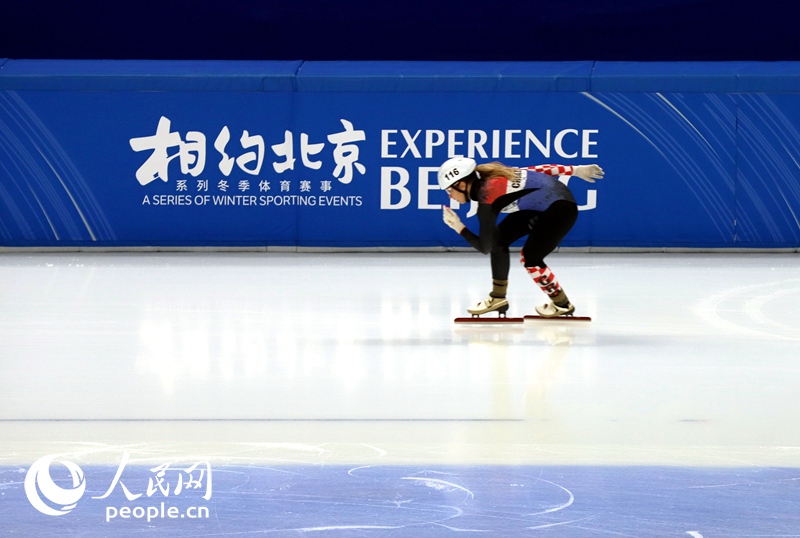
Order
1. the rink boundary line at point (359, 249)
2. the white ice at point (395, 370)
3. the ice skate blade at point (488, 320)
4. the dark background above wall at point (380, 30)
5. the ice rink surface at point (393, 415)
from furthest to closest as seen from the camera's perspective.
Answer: the dark background above wall at point (380, 30) → the rink boundary line at point (359, 249) → the ice skate blade at point (488, 320) → the white ice at point (395, 370) → the ice rink surface at point (393, 415)

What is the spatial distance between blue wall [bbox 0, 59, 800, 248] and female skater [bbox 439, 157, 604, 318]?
233 inches

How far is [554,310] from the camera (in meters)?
8.62

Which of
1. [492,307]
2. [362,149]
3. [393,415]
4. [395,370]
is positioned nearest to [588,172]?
[492,307]

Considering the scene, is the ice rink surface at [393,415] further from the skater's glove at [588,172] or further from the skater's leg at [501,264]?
the skater's glove at [588,172]

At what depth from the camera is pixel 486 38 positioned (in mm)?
15930

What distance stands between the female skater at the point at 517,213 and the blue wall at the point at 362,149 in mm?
5930

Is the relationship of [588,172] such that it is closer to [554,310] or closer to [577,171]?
[577,171]

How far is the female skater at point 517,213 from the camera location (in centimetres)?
814

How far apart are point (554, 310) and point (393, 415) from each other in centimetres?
347

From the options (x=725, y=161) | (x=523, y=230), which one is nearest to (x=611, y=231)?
(x=725, y=161)

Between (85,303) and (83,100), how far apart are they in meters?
5.62

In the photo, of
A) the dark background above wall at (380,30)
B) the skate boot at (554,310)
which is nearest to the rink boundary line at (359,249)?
the dark background above wall at (380,30)

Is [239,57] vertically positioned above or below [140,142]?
above

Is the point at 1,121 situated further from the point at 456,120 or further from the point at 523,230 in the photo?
the point at 523,230
